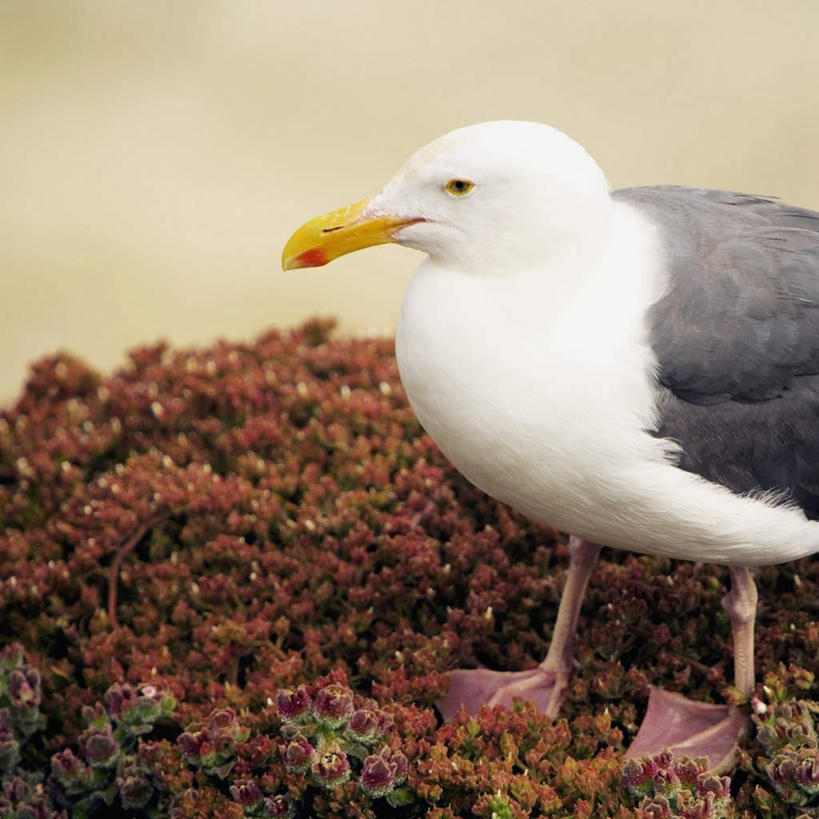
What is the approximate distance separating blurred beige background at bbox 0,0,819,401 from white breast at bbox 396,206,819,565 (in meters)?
4.62

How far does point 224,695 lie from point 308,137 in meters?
5.96

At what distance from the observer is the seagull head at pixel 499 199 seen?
10.4 feet

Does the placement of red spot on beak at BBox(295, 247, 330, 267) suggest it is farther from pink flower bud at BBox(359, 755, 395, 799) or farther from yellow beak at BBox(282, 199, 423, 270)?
pink flower bud at BBox(359, 755, 395, 799)

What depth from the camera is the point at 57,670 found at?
397 cm

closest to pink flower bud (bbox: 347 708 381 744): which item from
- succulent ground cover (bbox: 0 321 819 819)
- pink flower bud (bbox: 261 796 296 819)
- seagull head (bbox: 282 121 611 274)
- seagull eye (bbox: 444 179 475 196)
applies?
succulent ground cover (bbox: 0 321 819 819)

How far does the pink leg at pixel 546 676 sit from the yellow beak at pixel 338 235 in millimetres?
1119

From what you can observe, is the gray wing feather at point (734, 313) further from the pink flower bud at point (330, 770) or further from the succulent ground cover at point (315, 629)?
the pink flower bud at point (330, 770)

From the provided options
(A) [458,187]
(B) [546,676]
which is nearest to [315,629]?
(B) [546,676]

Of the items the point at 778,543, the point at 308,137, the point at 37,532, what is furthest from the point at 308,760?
the point at 308,137


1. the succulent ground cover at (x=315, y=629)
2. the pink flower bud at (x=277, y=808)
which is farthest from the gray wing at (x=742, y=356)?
the pink flower bud at (x=277, y=808)

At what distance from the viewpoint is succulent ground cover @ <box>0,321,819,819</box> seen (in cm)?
327

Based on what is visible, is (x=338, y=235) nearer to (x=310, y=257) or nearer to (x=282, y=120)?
(x=310, y=257)

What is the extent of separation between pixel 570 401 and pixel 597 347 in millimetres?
147

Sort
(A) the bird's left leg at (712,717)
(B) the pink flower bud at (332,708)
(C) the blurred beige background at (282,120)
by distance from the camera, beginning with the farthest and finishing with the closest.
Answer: (C) the blurred beige background at (282,120)
(A) the bird's left leg at (712,717)
(B) the pink flower bud at (332,708)
